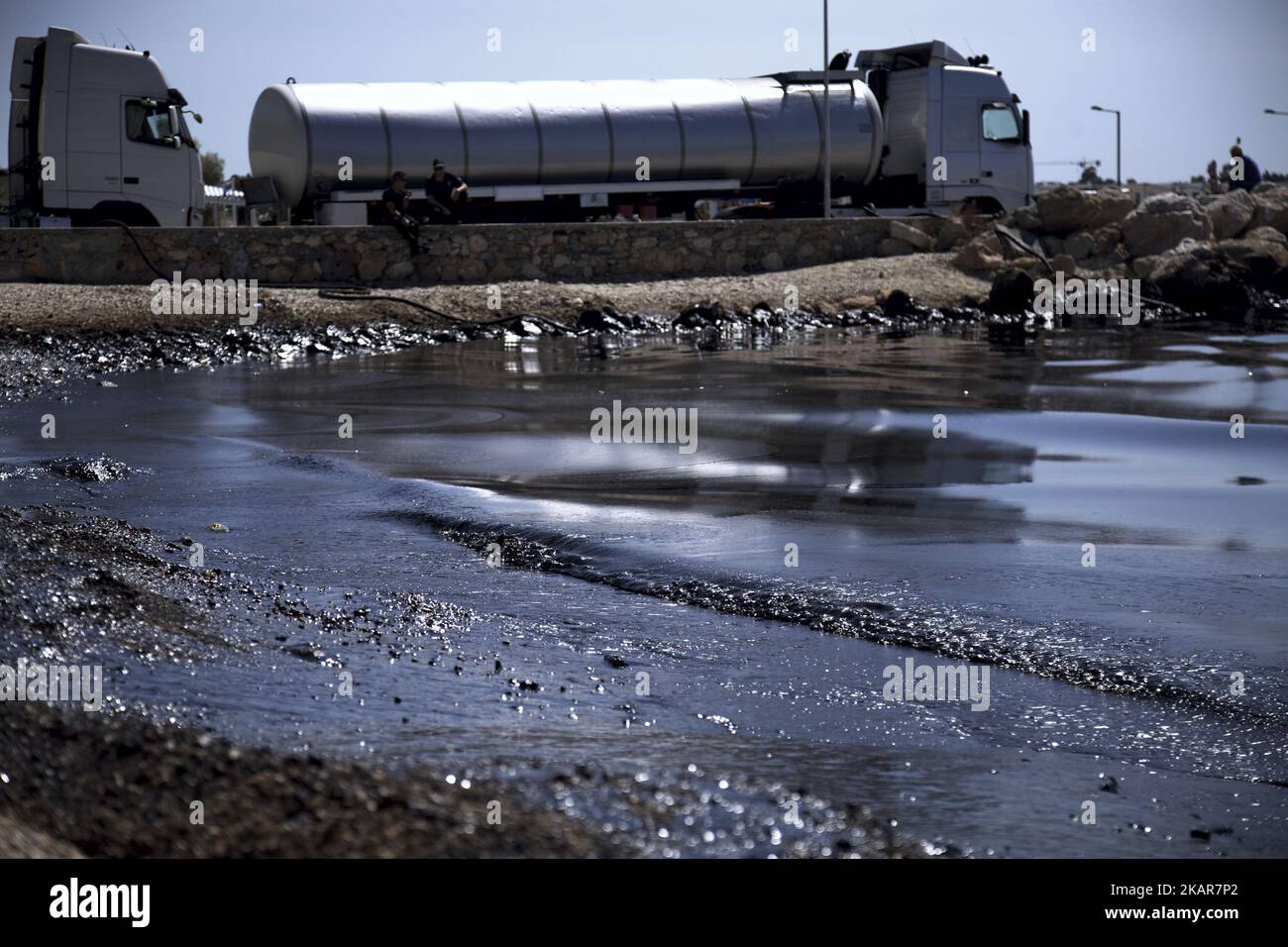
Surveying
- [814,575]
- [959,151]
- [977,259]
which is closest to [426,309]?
[977,259]

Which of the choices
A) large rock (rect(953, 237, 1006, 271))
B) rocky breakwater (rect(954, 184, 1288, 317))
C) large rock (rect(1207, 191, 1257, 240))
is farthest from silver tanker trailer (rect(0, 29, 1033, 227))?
large rock (rect(1207, 191, 1257, 240))

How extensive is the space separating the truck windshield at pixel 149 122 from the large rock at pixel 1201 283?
18731 mm

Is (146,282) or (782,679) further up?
(146,282)

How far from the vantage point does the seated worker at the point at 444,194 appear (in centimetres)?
2655

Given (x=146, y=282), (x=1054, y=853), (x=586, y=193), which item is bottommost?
(x=1054, y=853)

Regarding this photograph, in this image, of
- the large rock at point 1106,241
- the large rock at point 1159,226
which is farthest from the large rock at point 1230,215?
the large rock at point 1106,241

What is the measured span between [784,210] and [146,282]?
14.0m

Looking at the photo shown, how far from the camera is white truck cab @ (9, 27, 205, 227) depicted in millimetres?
26297

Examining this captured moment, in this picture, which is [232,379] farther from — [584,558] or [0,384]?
[584,558]

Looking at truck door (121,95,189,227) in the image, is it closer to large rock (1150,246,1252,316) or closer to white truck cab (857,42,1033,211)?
white truck cab (857,42,1033,211)

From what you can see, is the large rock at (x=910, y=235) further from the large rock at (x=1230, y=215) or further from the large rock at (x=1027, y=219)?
the large rock at (x=1230, y=215)
